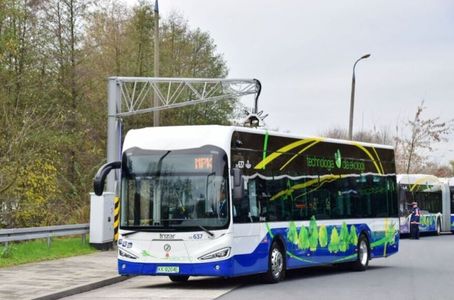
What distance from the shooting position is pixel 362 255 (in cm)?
2130

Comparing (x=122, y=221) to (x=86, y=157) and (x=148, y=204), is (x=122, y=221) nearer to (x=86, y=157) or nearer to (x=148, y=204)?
(x=148, y=204)

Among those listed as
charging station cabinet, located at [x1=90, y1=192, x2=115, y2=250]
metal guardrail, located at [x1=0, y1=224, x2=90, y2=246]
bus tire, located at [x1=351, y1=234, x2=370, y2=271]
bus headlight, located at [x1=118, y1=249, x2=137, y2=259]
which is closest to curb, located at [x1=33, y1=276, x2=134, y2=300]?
bus headlight, located at [x1=118, y1=249, x2=137, y2=259]

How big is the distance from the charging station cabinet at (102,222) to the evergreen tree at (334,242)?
784cm

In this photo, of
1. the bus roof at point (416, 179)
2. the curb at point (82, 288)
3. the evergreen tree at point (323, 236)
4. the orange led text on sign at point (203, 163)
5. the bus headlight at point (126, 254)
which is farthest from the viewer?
the bus roof at point (416, 179)

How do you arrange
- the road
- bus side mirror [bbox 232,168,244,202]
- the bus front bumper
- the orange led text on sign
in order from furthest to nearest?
the orange led text on sign < bus side mirror [bbox 232,168,244,202] < the bus front bumper < the road

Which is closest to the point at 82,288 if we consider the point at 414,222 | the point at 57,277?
the point at 57,277

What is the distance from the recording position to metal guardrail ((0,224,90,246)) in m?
20.5

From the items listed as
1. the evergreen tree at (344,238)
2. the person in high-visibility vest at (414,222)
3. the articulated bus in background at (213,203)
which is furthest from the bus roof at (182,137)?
the person in high-visibility vest at (414,222)

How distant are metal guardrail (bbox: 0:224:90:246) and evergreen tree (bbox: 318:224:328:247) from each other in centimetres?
745

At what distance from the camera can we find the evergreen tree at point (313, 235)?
60.8ft

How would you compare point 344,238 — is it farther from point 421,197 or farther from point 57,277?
point 421,197

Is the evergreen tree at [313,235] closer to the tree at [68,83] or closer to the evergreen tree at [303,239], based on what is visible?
the evergreen tree at [303,239]

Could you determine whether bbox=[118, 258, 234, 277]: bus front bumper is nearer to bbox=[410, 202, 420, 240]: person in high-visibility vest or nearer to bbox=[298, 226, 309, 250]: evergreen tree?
bbox=[298, 226, 309, 250]: evergreen tree

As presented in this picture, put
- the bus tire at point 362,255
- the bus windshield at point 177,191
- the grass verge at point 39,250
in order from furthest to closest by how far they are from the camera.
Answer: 1. the bus tire at point 362,255
2. the grass verge at point 39,250
3. the bus windshield at point 177,191
